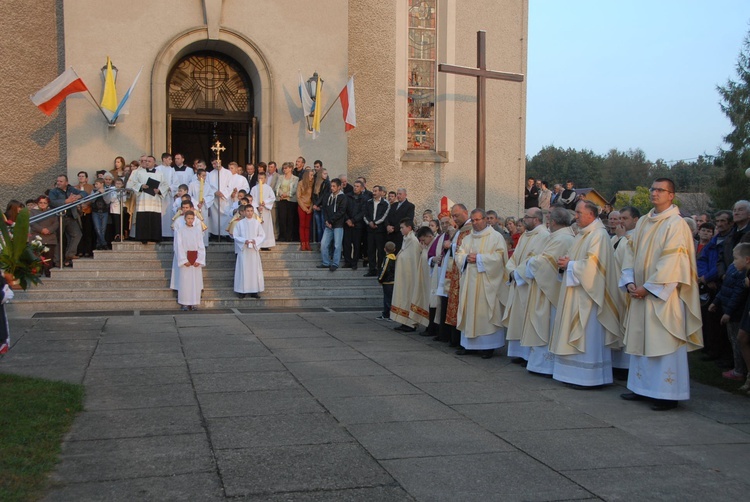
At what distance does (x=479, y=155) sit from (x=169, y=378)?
10.0 meters

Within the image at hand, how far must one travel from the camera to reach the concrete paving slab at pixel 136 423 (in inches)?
236

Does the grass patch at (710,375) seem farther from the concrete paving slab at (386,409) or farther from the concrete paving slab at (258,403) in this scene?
the concrete paving slab at (258,403)

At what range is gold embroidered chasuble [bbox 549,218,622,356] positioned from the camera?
26.5ft

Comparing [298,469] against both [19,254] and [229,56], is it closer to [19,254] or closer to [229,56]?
[19,254]

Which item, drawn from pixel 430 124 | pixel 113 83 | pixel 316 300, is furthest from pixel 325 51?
pixel 316 300

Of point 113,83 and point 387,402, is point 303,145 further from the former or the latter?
point 387,402

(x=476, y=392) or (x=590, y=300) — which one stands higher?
(x=590, y=300)

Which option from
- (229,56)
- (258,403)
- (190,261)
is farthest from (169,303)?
(258,403)

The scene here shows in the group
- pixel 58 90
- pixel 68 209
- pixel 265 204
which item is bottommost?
pixel 68 209

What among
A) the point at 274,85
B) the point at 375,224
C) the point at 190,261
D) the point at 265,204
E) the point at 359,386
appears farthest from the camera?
the point at 274,85

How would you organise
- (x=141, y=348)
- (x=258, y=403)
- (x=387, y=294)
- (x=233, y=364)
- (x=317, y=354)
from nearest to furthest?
(x=258, y=403), (x=233, y=364), (x=317, y=354), (x=141, y=348), (x=387, y=294)

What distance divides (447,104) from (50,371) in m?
13.5

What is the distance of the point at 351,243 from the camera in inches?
632

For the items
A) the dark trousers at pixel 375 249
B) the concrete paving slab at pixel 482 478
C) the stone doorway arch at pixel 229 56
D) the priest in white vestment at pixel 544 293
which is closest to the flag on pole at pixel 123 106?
the stone doorway arch at pixel 229 56
